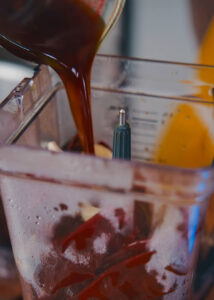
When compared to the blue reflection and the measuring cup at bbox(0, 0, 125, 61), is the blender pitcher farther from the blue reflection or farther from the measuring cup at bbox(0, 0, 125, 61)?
the measuring cup at bbox(0, 0, 125, 61)

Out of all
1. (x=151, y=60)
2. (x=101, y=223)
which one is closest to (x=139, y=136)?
(x=151, y=60)

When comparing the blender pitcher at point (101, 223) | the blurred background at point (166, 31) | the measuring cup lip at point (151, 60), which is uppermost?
the blurred background at point (166, 31)

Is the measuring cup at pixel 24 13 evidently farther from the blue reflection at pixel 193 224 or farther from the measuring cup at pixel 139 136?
the blue reflection at pixel 193 224

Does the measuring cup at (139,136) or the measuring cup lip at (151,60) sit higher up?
the measuring cup lip at (151,60)

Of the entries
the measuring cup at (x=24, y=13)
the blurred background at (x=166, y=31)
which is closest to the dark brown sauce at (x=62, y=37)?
the measuring cup at (x=24, y=13)

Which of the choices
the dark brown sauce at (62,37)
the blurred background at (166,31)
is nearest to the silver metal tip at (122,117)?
the dark brown sauce at (62,37)

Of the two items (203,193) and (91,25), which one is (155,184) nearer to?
(203,193)

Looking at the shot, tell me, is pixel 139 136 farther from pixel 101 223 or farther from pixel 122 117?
pixel 101 223

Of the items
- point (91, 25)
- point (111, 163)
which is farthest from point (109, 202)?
point (91, 25)

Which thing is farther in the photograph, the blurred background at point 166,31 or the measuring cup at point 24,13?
the blurred background at point 166,31
